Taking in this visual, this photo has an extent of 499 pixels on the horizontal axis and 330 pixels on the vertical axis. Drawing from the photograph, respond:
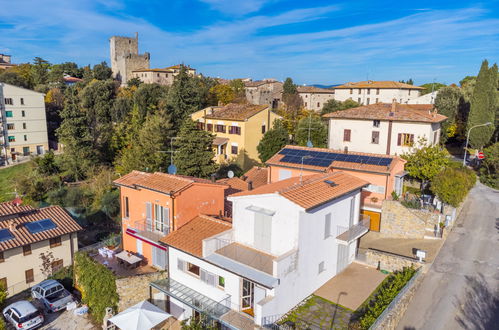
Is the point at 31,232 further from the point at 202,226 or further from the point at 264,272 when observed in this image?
the point at 264,272

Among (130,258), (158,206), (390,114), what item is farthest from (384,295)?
(390,114)

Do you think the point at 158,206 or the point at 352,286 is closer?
the point at 352,286

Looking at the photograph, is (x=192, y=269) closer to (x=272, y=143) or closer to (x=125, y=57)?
(x=272, y=143)

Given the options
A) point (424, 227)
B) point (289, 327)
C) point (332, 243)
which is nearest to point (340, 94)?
point (424, 227)

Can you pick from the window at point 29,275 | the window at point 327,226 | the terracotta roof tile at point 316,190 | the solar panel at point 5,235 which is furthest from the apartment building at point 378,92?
the solar panel at point 5,235

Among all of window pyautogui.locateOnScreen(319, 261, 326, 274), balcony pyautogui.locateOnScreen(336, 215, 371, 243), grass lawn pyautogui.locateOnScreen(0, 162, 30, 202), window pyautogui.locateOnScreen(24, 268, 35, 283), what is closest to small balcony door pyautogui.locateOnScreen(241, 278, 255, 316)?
window pyautogui.locateOnScreen(319, 261, 326, 274)

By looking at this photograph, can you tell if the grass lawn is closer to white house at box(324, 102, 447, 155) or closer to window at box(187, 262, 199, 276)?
window at box(187, 262, 199, 276)
